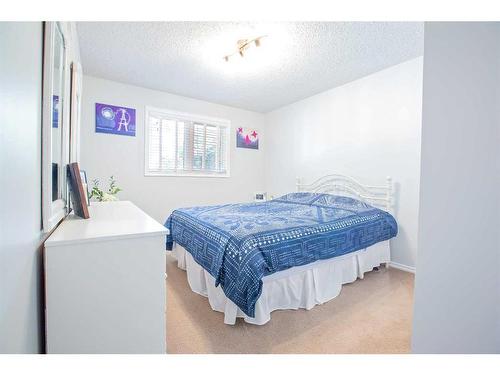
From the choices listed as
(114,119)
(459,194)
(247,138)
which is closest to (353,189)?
(247,138)

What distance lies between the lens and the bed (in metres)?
1.60

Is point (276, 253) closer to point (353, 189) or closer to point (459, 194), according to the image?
point (459, 194)

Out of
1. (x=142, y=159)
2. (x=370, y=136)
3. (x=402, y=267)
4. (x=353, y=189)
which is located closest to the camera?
(x=402, y=267)

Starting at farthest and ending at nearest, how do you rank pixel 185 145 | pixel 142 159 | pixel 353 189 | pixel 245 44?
pixel 185 145, pixel 142 159, pixel 353 189, pixel 245 44

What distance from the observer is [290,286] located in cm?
184

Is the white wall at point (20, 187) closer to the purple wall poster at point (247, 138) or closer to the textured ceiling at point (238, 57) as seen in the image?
the textured ceiling at point (238, 57)

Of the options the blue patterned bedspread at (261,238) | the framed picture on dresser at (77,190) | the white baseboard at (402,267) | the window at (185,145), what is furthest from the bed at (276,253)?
the window at (185,145)

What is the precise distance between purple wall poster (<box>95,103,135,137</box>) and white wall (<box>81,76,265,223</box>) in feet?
0.19

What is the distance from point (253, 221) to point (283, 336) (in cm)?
93

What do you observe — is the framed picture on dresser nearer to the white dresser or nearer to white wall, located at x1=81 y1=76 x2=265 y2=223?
the white dresser

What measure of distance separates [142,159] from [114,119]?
0.67m

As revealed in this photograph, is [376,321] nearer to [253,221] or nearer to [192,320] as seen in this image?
[253,221]

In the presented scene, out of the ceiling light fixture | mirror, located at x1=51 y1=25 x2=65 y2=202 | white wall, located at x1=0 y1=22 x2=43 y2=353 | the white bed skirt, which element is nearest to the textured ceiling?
the ceiling light fixture

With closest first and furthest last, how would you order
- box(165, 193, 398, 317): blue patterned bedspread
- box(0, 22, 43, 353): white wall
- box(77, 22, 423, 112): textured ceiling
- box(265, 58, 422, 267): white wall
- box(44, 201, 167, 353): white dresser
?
box(0, 22, 43, 353): white wall
box(44, 201, 167, 353): white dresser
box(165, 193, 398, 317): blue patterned bedspread
box(77, 22, 423, 112): textured ceiling
box(265, 58, 422, 267): white wall
